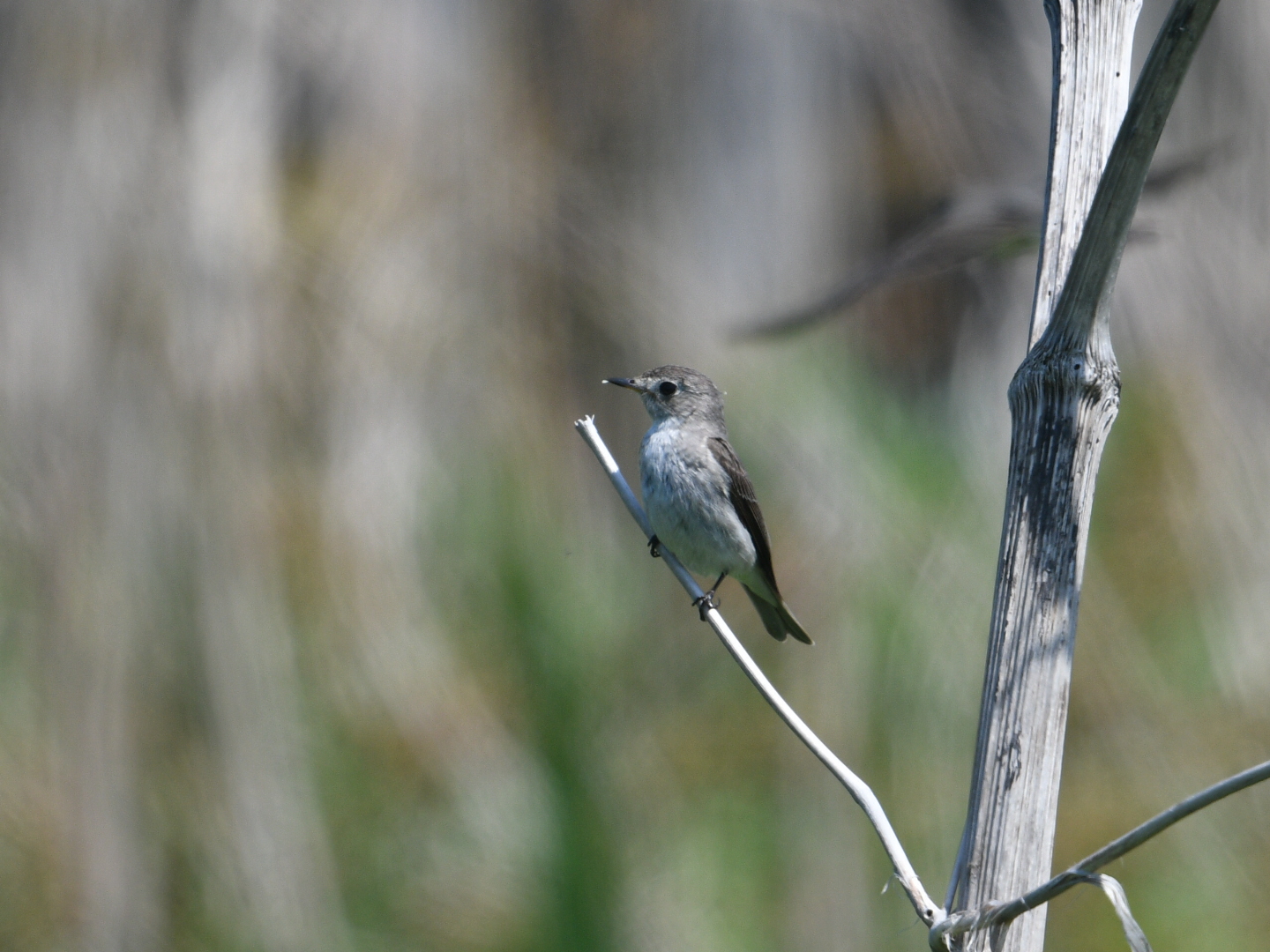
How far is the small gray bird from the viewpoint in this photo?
2.69m

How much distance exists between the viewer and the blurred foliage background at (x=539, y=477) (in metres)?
3.03

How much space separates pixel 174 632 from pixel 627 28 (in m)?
2.65

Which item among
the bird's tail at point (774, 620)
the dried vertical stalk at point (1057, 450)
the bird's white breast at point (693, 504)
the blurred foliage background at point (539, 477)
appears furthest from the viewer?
the blurred foliage background at point (539, 477)

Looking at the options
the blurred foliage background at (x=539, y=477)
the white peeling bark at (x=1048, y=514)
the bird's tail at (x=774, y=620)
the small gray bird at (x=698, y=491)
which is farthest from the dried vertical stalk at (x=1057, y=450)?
the bird's tail at (x=774, y=620)

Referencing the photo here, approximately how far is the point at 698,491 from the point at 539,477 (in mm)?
639

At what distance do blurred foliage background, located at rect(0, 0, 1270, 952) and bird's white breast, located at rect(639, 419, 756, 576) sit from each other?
1.06 ft

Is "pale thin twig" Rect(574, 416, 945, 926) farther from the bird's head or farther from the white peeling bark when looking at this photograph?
the bird's head

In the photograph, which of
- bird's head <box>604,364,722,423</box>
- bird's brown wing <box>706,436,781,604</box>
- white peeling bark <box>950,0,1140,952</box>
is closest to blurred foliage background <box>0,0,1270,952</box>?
bird's head <box>604,364,722,423</box>

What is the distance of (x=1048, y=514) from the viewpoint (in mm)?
801

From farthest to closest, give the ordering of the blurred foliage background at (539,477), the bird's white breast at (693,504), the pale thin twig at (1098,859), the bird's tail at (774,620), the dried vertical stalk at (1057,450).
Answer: the blurred foliage background at (539,477) < the bird's tail at (774,620) < the bird's white breast at (693,504) < the dried vertical stalk at (1057,450) < the pale thin twig at (1098,859)

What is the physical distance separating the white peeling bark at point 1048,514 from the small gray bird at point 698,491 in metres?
1.81

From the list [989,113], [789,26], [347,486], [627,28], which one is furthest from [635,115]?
[347,486]

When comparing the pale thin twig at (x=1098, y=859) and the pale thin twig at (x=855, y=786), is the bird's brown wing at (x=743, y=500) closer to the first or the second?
the pale thin twig at (x=855, y=786)

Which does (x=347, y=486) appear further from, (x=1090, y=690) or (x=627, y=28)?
(x=1090, y=690)
